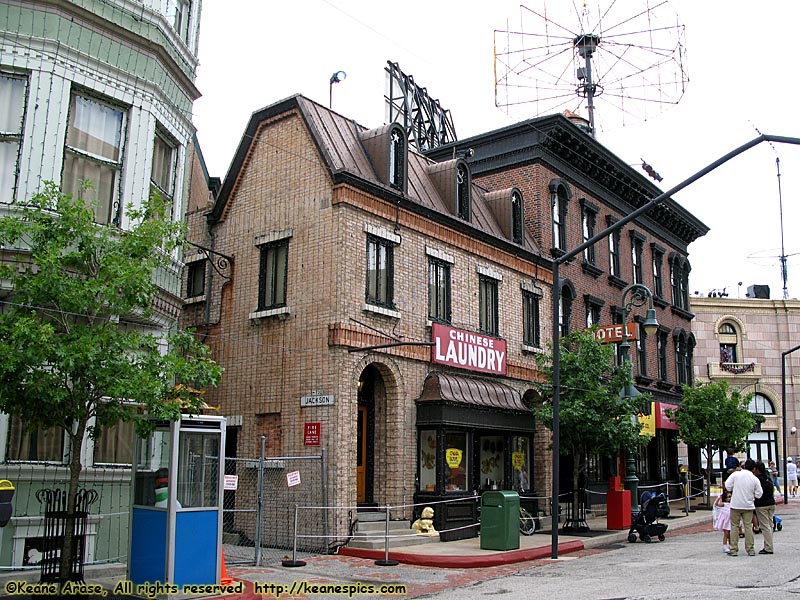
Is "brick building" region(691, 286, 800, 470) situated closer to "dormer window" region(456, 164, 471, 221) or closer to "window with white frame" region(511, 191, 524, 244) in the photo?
"window with white frame" region(511, 191, 524, 244)

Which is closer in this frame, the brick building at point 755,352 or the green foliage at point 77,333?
the green foliage at point 77,333

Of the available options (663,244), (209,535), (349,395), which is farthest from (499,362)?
(663,244)

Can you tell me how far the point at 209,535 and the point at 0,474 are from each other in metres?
2.95

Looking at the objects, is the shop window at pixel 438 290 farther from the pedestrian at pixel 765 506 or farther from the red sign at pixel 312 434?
the pedestrian at pixel 765 506

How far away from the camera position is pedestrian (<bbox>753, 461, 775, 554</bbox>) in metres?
15.4

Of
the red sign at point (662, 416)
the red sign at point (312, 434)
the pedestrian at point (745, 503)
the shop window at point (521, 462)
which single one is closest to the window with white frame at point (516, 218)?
the shop window at point (521, 462)

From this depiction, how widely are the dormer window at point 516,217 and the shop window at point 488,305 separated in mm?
2163

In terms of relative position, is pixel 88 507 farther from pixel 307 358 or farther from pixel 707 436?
pixel 707 436

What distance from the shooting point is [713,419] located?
28500mm

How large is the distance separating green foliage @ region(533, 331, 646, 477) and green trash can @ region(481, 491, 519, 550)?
13.4 ft

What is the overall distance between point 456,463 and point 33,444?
10.2 metres

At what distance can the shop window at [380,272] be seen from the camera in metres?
18.5

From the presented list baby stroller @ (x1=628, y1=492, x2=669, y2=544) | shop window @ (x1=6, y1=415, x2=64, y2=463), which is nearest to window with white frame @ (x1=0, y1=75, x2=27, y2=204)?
shop window @ (x1=6, y1=415, x2=64, y2=463)

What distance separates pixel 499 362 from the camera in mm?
21906
